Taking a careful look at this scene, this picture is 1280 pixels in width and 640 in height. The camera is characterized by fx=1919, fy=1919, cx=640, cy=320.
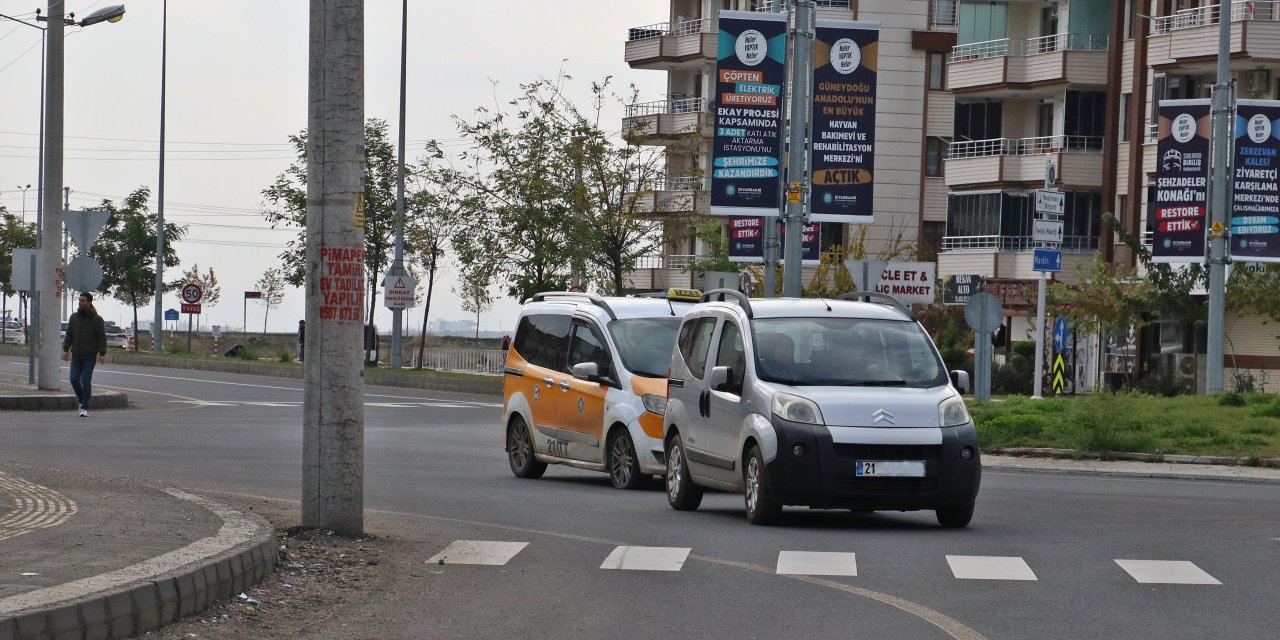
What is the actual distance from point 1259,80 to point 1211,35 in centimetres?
209

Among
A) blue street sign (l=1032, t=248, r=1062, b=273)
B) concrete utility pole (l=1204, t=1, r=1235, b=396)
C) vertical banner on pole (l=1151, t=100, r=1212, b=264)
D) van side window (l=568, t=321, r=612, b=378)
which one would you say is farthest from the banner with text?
van side window (l=568, t=321, r=612, b=378)

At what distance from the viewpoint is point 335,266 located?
482 inches

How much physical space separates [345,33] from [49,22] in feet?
75.1

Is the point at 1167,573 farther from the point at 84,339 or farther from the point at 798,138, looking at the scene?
the point at 84,339

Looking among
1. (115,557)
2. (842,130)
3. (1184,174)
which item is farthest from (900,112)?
(115,557)

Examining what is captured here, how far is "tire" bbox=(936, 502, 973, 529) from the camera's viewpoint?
574 inches

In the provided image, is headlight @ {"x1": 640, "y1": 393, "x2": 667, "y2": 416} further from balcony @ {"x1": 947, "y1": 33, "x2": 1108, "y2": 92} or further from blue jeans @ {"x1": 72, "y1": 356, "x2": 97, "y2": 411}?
balcony @ {"x1": 947, "y1": 33, "x2": 1108, "y2": 92}

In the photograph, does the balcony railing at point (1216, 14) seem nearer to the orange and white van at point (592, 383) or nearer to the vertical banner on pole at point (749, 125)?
the vertical banner on pole at point (749, 125)

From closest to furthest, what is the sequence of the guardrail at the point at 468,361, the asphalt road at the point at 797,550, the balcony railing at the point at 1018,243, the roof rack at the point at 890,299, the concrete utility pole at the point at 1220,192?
1. the asphalt road at the point at 797,550
2. the roof rack at the point at 890,299
3. the concrete utility pole at the point at 1220,192
4. the balcony railing at the point at 1018,243
5. the guardrail at the point at 468,361

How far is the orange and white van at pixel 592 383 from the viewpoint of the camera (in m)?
18.3

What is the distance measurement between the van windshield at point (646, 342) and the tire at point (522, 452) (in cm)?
170

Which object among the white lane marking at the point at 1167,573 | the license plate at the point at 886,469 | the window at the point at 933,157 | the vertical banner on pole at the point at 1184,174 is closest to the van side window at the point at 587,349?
the license plate at the point at 886,469

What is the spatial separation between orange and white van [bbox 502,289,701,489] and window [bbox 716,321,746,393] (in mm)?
1971

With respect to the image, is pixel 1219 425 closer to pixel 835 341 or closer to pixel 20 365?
pixel 835 341
